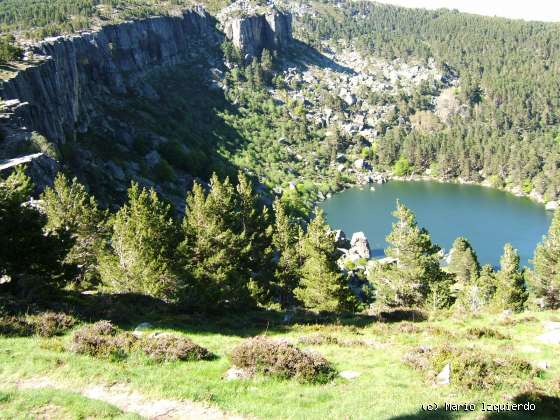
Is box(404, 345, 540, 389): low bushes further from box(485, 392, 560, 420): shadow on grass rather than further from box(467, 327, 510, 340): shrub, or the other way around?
box(467, 327, 510, 340): shrub

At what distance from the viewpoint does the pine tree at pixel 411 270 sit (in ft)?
135

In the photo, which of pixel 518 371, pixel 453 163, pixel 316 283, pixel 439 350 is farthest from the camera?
pixel 453 163

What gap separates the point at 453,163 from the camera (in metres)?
181

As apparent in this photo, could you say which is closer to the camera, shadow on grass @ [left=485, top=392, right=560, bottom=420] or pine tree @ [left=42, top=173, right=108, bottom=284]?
shadow on grass @ [left=485, top=392, right=560, bottom=420]

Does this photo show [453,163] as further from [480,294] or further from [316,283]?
[316,283]

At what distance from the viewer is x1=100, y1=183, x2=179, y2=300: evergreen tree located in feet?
107

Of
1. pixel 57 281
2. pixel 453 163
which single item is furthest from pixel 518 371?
pixel 453 163

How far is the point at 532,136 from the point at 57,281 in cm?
21170

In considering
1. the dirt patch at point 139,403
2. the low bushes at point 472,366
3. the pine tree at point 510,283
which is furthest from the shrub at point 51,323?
the pine tree at point 510,283

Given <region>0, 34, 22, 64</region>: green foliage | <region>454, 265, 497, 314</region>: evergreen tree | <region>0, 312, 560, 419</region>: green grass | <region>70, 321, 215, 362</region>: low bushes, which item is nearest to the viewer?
<region>0, 312, 560, 419</region>: green grass

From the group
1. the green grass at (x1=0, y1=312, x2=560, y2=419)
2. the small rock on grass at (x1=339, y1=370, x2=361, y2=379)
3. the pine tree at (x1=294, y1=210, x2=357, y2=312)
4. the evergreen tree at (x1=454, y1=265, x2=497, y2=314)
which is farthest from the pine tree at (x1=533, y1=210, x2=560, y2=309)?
the small rock on grass at (x1=339, y1=370, x2=361, y2=379)

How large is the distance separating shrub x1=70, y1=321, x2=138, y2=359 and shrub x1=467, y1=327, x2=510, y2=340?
16.9 meters

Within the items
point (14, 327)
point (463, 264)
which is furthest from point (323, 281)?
point (463, 264)

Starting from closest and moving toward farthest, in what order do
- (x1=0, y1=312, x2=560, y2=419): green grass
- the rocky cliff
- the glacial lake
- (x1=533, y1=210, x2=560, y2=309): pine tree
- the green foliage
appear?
(x1=0, y1=312, x2=560, y2=419): green grass
(x1=533, y1=210, x2=560, y2=309): pine tree
the rocky cliff
the green foliage
the glacial lake
